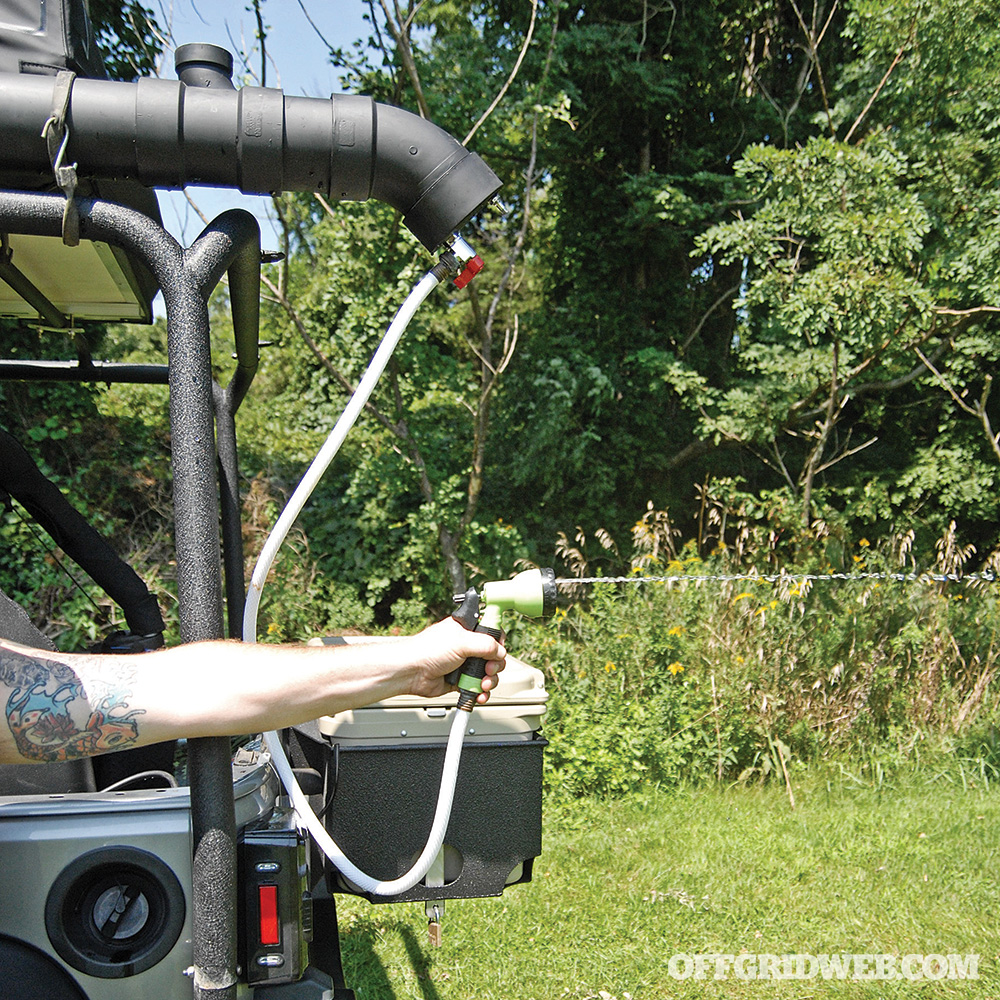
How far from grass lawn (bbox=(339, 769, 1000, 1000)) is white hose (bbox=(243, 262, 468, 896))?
1.61 m

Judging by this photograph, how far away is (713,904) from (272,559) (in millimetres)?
2604

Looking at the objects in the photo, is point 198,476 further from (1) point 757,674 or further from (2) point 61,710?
(1) point 757,674

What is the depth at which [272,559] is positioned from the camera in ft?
4.32

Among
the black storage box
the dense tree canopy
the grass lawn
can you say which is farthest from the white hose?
the dense tree canopy

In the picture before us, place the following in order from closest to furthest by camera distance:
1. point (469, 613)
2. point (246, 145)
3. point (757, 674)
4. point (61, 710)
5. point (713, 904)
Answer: point (61, 710), point (246, 145), point (469, 613), point (713, 904), point (757, 674)

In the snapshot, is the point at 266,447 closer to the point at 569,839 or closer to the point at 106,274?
the point at 569,839

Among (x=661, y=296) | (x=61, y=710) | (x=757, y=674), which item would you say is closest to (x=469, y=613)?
(x=61, y=710)

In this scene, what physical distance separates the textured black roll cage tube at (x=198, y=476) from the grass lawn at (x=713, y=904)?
187cm

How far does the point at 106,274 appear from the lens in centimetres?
159

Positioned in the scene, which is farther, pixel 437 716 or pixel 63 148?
pixel 437 716

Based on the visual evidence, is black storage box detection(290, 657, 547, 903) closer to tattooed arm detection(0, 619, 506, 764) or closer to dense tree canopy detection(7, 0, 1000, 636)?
tattooed arm detection(0, 619, 506, 764)

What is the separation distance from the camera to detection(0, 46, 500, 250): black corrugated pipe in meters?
1.15

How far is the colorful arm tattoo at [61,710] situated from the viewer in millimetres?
1099

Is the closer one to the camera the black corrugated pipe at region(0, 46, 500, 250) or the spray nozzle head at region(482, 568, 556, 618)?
the black corrugated pipe at region(0, 46, 500, 250)
